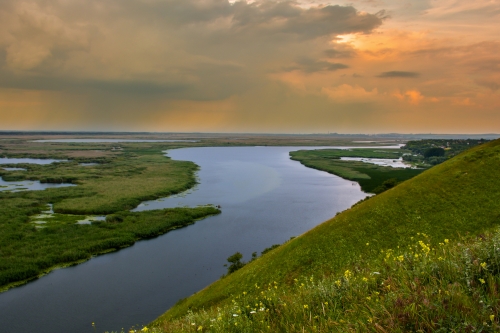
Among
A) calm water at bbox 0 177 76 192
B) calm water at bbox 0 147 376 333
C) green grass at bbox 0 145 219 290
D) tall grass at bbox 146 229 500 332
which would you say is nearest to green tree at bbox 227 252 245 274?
calm water at bbox 0 147 376 333

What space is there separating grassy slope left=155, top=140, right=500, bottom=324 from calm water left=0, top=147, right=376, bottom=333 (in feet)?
19.4

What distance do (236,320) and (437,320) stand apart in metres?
5.37

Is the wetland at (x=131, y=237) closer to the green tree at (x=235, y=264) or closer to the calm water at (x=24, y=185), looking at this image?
the green tree at (x=235, y=264)

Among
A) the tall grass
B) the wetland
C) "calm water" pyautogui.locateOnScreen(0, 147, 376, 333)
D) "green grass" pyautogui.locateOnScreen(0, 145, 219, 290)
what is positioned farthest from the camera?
"green grass" pyautogui.locateOnScreen(0, 145, 219, 290)

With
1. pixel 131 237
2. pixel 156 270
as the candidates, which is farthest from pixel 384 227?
pixel 131 237

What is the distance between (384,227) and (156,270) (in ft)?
77.5

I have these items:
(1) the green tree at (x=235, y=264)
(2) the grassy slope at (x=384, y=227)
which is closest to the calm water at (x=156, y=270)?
(1) the green tree at (x=235, y=264)

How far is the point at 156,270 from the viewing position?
35969 mm

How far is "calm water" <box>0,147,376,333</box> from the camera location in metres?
27.3

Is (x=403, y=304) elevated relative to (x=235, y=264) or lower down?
elevated

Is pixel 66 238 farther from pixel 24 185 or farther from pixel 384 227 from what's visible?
pixel 24 185

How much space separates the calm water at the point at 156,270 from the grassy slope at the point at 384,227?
19.4 feet

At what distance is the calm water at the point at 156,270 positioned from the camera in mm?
27312

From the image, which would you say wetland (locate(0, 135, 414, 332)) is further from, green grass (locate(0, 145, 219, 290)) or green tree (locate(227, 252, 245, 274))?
green tree (locate(227, 252, 245, 274))
